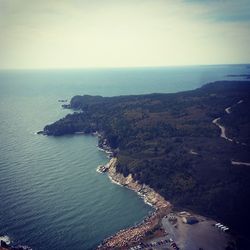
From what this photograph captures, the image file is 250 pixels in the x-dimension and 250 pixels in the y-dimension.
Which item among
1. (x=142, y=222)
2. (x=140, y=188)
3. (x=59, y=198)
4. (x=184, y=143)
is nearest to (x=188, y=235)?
(x=142, y=222)

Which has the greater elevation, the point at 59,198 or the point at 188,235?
the point at 59,198

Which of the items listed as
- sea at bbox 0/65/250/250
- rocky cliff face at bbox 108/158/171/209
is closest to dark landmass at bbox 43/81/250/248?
rocky cliff face at bbox 108/158/171/209

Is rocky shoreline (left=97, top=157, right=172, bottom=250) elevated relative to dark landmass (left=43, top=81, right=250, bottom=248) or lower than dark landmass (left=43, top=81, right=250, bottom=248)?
lower

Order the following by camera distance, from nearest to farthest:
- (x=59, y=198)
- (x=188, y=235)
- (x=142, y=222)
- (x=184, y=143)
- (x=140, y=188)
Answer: (x=188, y=235)
(x=142, y=222)
(x=59, y=198)
(x=140, y=188)
(x=184, y=143)

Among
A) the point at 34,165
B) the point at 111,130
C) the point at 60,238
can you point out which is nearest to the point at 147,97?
the point at 111,130

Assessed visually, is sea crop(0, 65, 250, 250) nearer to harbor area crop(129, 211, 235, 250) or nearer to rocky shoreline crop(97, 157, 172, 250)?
rocky shoreline crop(97, 157, 172, 250)

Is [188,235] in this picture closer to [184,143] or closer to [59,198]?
[59,198]
